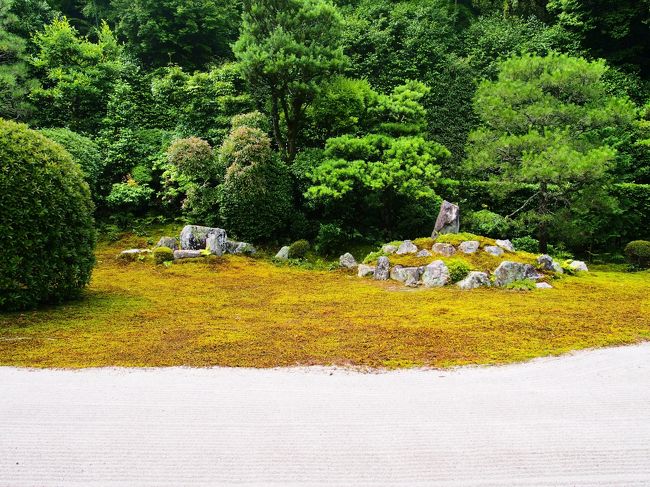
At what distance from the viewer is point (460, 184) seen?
15602 mm

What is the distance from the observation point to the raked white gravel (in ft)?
9.28

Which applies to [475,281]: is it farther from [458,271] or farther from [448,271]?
[448,271]

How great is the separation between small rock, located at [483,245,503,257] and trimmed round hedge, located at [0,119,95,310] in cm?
843

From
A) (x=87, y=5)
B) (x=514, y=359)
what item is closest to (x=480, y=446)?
(x=514, y=359)

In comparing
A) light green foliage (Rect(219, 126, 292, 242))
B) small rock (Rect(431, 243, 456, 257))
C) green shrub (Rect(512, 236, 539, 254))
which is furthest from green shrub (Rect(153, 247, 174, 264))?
green shrub (Rect(512, 236, 539, 254))

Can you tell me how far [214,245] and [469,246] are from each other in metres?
6.67

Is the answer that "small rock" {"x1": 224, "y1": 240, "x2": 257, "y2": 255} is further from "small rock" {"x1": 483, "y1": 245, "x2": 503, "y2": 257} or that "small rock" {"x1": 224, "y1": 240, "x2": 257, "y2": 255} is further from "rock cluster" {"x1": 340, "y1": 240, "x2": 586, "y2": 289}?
"small rock" {"x1": 483, "y1": 245, "x2": 503, "y2": 257}

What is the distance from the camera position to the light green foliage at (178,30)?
66.1 ft

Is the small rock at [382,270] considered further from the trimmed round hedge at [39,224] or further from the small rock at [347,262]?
the trimmed round hedge at [39,224]

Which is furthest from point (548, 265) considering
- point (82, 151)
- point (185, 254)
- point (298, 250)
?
point (82, 151)

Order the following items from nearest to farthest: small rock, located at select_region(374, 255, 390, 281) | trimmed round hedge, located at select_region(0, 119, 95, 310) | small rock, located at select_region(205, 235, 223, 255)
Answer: trimmed round hedge, located at select_region(0, 119, 95, 310) → small rock, located at select_region(374, 255, 390, 281) → small rock, located at select_region(205, 235, 223, 255)

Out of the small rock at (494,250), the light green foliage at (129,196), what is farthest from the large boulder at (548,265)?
the light green foliage at (129,196)

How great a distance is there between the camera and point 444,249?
428 inches

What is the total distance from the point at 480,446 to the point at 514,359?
2.05 metres
